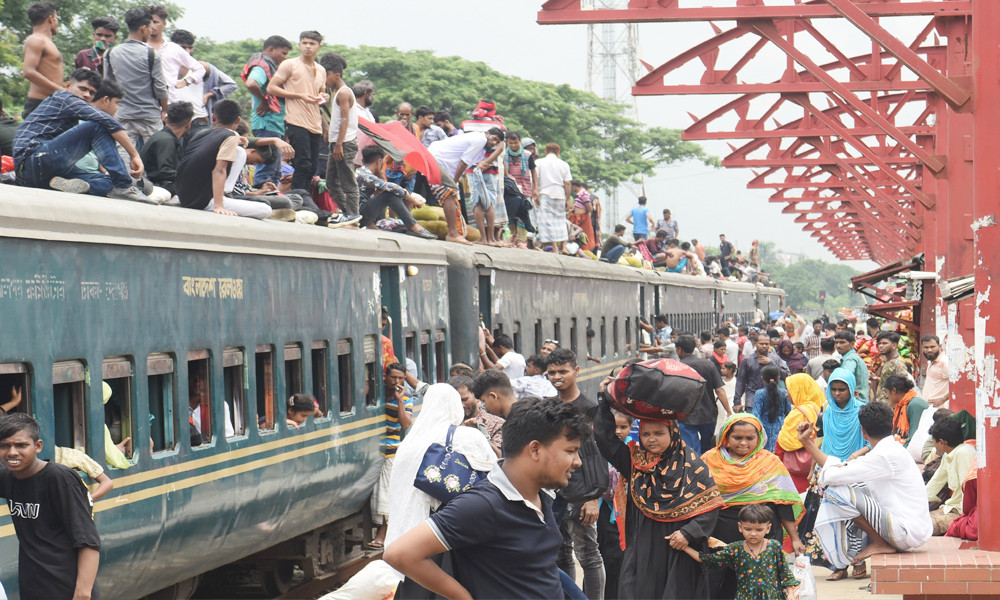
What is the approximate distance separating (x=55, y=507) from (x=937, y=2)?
8487 mm

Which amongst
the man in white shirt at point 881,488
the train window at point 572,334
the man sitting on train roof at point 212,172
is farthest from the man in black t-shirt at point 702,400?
the train window at point 572,334

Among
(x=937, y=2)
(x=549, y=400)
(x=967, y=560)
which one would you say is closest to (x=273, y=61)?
(x=937, y=2)

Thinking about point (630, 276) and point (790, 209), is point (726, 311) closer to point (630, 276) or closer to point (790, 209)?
point (790, 209)

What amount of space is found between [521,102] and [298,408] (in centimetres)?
4033

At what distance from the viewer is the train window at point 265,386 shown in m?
9.25

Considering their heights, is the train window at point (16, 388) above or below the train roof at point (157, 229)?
below

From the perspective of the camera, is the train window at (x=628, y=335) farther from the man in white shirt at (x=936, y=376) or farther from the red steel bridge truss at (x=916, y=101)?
the man in white shirt at (x=936, y=376)

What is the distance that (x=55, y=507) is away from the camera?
5.70 metres

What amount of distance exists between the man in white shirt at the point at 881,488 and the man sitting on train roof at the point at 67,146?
160 inches

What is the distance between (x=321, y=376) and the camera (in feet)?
34.2

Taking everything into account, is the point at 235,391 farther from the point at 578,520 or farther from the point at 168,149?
the point at 578,520

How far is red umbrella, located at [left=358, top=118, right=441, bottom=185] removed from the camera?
14.8 meters

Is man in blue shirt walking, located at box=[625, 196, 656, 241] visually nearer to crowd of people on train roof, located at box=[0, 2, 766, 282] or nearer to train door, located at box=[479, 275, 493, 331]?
crowd of people on train roof, located at box=[0, 2, 766, 282]

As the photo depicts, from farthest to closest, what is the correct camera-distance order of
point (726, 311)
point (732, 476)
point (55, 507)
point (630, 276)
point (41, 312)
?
point (726, 311) → point (630, 276) → point (732, 476) → point (41, 312) → point (55, 507)
